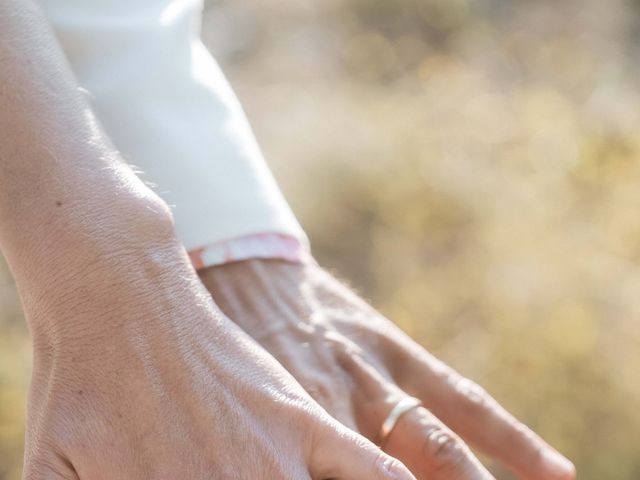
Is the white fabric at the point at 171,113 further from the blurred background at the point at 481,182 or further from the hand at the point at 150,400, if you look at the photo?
the blurred background at the point at 481,182

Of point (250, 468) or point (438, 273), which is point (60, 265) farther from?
point (438, 273)

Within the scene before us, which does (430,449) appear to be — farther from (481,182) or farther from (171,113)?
(481,182)

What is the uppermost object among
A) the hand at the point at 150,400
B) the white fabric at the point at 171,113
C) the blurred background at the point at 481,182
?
the white fabric at the point at 171,113

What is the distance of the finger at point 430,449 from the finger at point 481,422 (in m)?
0.08

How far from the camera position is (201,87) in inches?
51.7

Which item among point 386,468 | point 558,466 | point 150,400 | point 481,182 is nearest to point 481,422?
point 558,466

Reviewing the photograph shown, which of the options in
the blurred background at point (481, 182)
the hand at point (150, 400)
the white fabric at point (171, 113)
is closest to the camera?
the hand at point (150, 400)

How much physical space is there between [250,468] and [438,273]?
206 centimetres

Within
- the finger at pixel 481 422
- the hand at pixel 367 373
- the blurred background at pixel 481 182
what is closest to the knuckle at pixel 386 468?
the hand at pixel 367 373

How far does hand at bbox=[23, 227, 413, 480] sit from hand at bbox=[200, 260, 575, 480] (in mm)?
231

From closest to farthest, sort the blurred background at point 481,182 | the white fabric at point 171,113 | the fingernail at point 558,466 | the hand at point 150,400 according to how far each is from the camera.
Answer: the hand at point 150,400 < the white fabric at point 171,113 < the fingernail at point 558,466 < the blurred background at point 481,182

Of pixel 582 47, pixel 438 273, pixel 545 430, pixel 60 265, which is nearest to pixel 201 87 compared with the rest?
pixel 60 265

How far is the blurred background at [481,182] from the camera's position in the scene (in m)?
2.61

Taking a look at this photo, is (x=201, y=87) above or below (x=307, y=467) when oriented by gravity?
above
